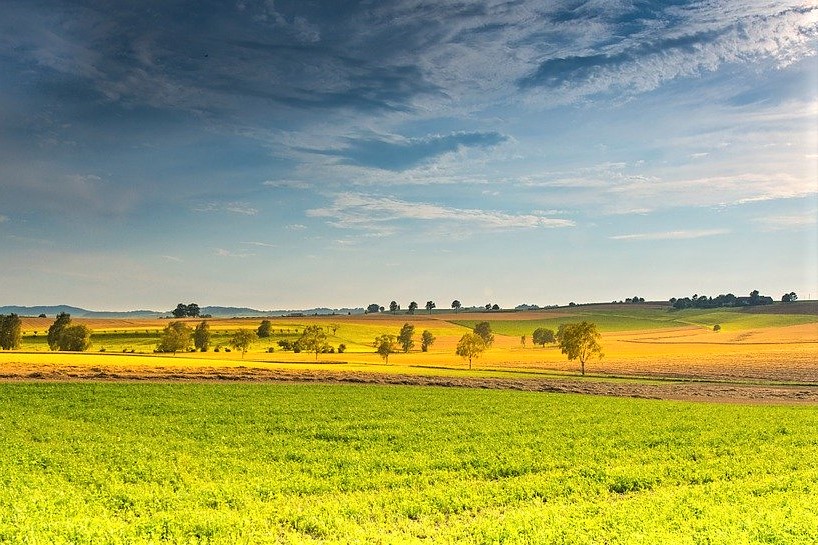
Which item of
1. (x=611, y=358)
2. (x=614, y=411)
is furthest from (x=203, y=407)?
(x=611, y=358)

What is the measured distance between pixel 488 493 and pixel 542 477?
9.68 feet

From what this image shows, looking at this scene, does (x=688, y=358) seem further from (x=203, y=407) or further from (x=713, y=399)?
(x=203, y=407)

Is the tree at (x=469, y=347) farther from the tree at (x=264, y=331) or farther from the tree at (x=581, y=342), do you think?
the tree at (x=264, y=331)

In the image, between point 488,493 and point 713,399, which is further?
point 713,399

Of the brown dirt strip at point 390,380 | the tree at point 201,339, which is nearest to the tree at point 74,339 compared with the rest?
the tree at point 201,339

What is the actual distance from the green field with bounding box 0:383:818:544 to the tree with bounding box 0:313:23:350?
92592 millimetres

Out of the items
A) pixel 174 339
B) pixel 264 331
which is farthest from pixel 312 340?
pixel 264 331

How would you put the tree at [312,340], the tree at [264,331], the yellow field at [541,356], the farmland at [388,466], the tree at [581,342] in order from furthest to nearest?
the tree at [264,331]
the tree at [312,340]
the tree at [581,342]
the yellow field at [541,356]
the farmland at [388,466]

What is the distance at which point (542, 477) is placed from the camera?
21.3m

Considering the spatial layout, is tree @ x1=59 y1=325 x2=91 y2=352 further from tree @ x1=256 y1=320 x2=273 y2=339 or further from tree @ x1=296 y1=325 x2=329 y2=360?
tree @ x1=296 y1=325 x2=329 y2=360

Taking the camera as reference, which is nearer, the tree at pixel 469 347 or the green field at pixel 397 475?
the green field at pixel 397 475

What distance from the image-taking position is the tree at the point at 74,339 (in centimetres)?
11256

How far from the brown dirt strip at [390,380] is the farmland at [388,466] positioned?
1.74m

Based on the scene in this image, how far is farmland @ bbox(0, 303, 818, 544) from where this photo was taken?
50.8ft
